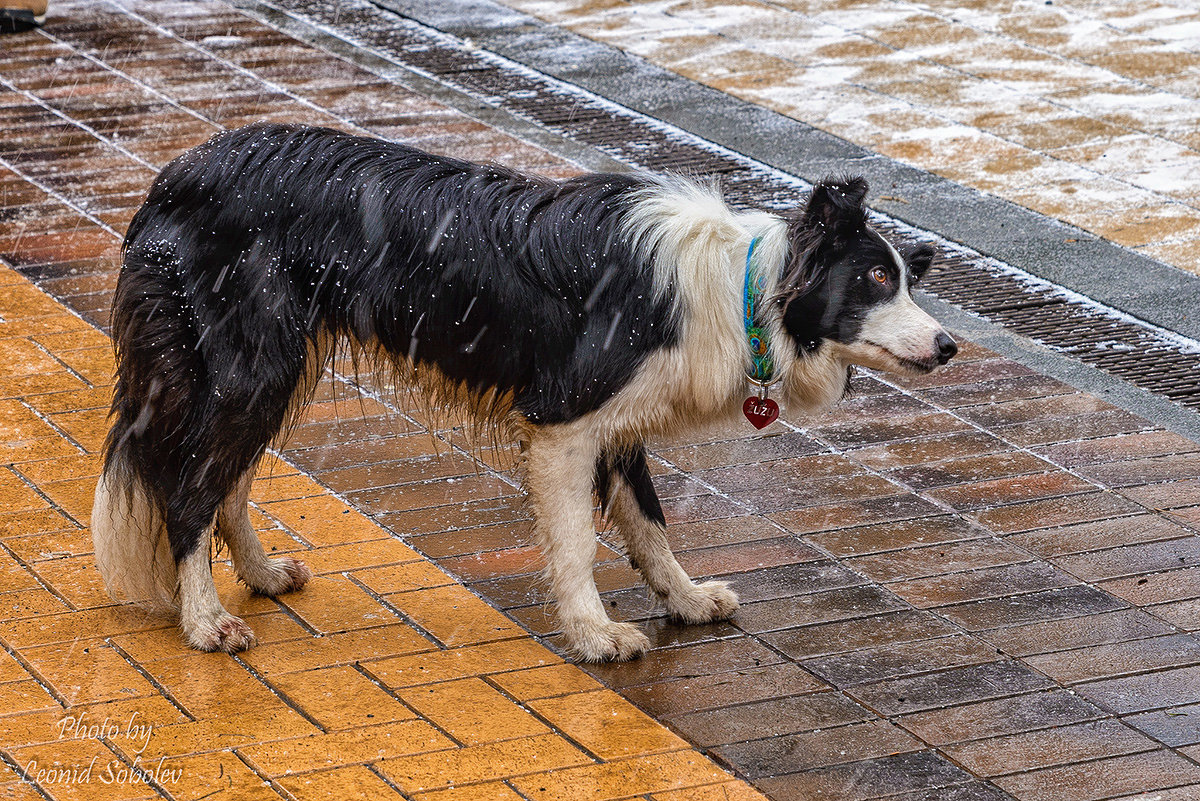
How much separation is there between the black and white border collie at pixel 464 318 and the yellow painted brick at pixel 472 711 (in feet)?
1.12

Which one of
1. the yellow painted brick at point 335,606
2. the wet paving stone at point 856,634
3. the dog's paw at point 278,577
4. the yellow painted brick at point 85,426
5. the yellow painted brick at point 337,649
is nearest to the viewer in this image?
the yellow painted brick at point 337,649

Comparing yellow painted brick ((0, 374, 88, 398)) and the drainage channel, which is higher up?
the drainage channel

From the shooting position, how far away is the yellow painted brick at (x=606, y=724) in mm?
3787

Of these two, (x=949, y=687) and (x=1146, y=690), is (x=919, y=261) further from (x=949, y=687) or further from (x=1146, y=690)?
(x=1146, y=690)

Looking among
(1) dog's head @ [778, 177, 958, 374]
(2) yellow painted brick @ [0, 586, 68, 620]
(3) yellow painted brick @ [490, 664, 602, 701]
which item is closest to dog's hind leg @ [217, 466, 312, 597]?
(2) yellow painted brick @ [0, 586, 68, 620]

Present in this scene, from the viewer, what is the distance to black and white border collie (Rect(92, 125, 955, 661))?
402 centimetres

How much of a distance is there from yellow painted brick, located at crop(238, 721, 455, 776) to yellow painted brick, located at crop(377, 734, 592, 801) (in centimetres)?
3

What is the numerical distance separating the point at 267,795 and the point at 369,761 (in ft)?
0.87

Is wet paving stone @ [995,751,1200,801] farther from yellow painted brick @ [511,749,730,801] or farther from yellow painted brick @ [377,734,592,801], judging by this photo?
yellow painted brick @ [377,734,592,801]

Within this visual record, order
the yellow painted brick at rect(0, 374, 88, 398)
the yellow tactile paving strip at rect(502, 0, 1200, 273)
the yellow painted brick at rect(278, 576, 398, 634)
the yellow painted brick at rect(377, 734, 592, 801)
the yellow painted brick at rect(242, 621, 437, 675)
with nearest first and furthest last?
the yellow painted brick at rect(377, 734, 592, 801)
the yellow painted brick at rect(242, 621, 437, 675)
the yellow painted brick at rect(278, 576, 398, 634)
the yellow painted brick at rect(0, 374, 88, 398)
the yellow tactile paving strip at rect(502, 0, 1200, 273)

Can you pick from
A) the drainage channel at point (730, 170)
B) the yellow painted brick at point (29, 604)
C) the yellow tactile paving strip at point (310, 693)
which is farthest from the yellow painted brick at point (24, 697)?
the drainage channel at point (730, 170)

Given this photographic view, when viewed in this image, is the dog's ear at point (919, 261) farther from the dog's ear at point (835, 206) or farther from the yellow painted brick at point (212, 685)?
the yellow painted brick at point (212, 685)

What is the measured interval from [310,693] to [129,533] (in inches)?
28.1

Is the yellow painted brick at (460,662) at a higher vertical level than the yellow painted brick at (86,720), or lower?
higher
